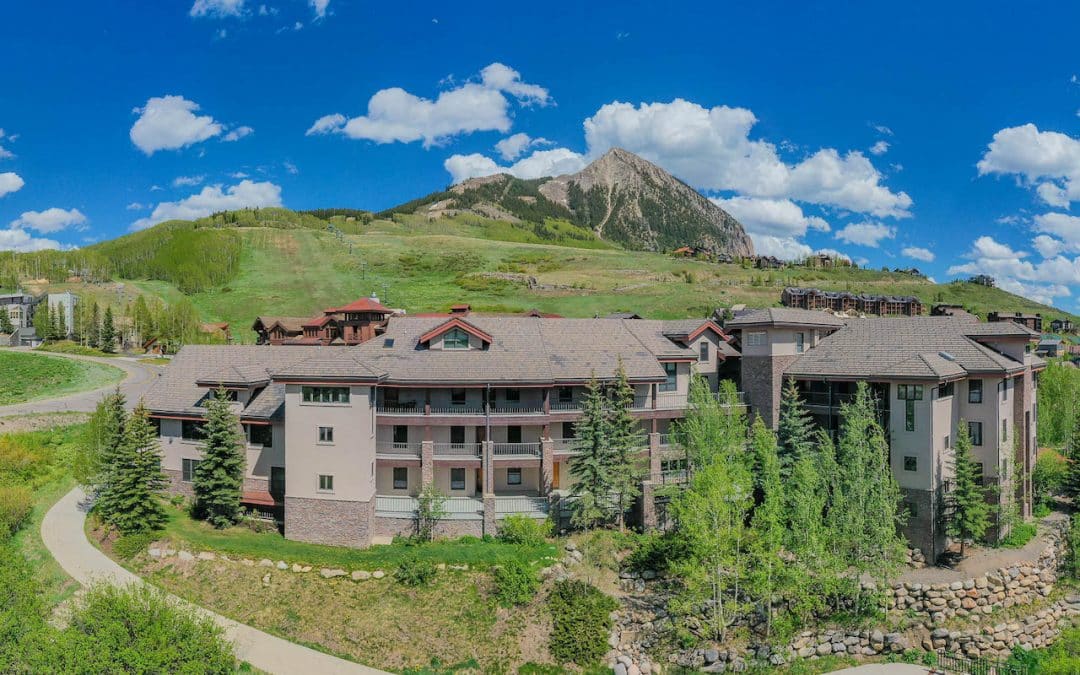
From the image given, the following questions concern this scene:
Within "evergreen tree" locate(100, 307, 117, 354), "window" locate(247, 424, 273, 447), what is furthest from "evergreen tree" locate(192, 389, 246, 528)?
"evergreen tree" locate(100, 307, 117, 354)

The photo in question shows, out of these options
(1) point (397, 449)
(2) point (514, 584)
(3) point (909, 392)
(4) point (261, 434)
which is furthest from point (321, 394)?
(3) point (909, 392)

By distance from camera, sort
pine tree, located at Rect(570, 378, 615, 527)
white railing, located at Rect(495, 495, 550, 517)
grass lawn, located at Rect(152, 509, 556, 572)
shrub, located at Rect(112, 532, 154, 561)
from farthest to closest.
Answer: white railing, located at Rect(495, 495, 550, 517), pine tree, located at Rect(570, 378, 615, 527), shrub, located at Rect(112, 532, 154, 561), grass lawn, located at Rect(152, 509, 556, 572)

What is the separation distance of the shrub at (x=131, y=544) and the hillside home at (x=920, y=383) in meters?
33.4

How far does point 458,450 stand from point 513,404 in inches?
164

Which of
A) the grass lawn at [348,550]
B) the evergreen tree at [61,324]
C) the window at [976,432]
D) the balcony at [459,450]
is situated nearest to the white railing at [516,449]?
the balcony at [459,450]

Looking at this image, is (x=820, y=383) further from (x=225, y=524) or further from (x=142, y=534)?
(x=142, y=534)

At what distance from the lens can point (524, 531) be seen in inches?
1180

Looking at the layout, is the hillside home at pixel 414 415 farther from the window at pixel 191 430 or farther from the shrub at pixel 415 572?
the shrub at pixel 415 572

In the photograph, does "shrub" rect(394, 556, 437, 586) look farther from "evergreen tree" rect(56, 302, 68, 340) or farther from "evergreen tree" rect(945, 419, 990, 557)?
"evergreen tree" rect(56, 302, 68, 340)

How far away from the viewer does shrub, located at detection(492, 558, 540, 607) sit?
2641 centimetres

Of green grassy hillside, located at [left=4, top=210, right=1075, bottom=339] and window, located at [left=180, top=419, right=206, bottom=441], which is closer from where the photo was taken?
window, located at [left=180, top=419, right=206, bottom=441]

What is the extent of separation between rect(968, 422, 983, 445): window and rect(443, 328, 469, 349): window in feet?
94.4

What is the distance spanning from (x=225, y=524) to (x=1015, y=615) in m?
38.8

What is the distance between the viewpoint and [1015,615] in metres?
29.1
